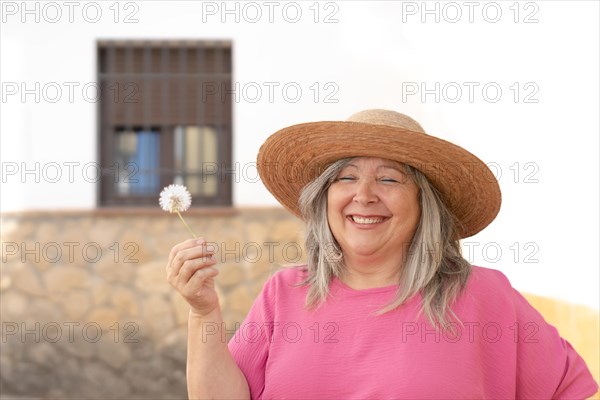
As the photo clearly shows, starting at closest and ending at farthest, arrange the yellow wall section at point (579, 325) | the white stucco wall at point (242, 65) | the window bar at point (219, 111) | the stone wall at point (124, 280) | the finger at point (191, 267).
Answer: the finger at point (191, 267) → the yellow wall section at point (579, 325) → the white stucco wall at point (242, 65) → the stone wall at point (124, 280) → the window bar at point (219, 111)

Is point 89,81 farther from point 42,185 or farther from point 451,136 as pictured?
point 451,136

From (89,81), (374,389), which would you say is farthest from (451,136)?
(374,389)

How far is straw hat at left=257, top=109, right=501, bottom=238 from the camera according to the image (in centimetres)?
242

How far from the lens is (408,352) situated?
231 centimetres

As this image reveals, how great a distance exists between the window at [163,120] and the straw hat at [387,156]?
12.8 ft

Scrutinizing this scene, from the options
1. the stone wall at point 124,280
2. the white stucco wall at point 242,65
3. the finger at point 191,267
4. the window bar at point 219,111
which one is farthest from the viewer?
the window bar at point 219,111

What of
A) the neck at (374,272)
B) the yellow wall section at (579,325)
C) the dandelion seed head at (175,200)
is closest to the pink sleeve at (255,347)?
the neck at (374,272)

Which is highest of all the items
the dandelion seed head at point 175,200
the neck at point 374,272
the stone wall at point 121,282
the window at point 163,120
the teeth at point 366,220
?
the window at point 163,120

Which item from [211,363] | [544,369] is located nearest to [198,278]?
[211,363]

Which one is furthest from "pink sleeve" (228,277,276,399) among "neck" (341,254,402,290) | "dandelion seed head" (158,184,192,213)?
"dandelion seed head" (158,184,192,213)

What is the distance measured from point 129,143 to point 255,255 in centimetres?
131

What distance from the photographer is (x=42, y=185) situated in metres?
6.47

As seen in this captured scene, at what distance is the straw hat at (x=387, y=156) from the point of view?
2.42 meters

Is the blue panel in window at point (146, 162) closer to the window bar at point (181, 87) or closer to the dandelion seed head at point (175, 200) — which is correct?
the window bar at point (181, 87)
